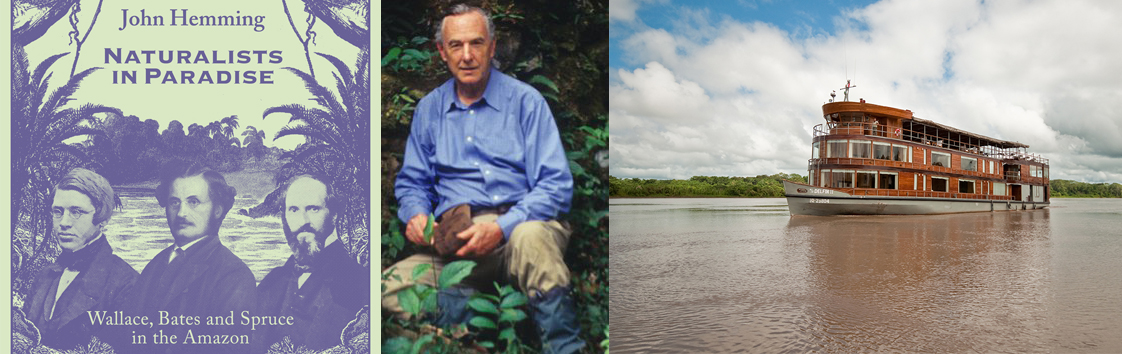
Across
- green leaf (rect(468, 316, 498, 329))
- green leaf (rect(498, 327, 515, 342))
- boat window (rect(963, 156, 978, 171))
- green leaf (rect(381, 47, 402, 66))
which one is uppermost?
boat window (rect(963, 156, 978, 171))

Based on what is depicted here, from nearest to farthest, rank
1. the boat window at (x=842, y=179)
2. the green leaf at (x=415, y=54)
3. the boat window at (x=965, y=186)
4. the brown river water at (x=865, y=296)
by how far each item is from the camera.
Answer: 1. the green leaf at (x=415, y=54)
2. the brown river water at (x=865, y=296)
3. the boat window at (x=842, y=179)
4. the boat window at (x=965, y=186)

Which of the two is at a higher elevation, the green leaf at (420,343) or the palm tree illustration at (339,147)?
the palm tree illustration at (339,147)

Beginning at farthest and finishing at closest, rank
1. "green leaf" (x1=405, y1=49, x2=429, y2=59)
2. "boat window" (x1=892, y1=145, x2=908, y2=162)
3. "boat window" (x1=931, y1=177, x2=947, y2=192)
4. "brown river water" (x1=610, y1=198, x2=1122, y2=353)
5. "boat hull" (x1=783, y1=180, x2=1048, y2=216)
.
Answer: "boat window" (x1=931, y1=177, x2=947, y2=192) → "boat window" (x1=892, y1=145, x2=908, y2=162) → "boat hull" (x1=783, y1=180, x2=1048, y2=216) → "brown river water" (x1=610, y1=198, x2=1122, y2=353) → "green leaf" (x1=405, y1=49, x2=429, y2=59)

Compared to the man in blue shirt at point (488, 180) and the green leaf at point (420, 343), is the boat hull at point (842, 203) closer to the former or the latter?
the man in blue shirt at point (488, 180)

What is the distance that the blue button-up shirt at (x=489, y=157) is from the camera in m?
2.38

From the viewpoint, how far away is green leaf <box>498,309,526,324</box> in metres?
2.38

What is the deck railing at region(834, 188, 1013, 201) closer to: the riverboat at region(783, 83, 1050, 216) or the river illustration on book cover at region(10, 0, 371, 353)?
the riverboat at region(783, 83, 1050, 216)

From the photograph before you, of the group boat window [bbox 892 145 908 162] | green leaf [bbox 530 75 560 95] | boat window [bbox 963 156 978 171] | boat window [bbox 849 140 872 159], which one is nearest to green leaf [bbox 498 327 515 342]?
green leaf [bbox 530 75 560 95]

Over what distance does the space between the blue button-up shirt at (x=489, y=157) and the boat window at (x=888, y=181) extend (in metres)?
18.7

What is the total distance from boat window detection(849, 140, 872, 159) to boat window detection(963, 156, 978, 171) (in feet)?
19.5

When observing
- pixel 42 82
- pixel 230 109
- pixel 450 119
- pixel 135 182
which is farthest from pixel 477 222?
pixel 42 82

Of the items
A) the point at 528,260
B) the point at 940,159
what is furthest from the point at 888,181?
the point at 528,260

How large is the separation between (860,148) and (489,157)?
18433 millimetres

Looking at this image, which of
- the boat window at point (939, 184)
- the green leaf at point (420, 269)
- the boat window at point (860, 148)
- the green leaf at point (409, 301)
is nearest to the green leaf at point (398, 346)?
the green leaf at point (409, 301)
